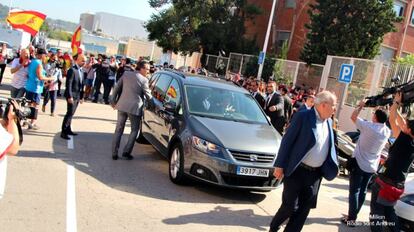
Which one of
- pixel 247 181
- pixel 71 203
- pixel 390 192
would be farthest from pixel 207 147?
pixel 390 192

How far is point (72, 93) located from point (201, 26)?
22708 mm

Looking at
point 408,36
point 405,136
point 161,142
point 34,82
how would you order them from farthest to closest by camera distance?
point 408,36, point 34,82, point 161,142, point 405,136

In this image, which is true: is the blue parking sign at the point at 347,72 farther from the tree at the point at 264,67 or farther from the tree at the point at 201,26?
the tree at the point at 201,26

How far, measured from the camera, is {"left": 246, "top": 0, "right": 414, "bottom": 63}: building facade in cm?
3189

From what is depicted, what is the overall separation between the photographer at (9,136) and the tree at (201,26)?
1105 inches

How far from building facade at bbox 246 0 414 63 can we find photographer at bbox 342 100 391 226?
25317 mm

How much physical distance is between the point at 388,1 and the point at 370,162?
20.8m

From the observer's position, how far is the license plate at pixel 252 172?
6.57 meters

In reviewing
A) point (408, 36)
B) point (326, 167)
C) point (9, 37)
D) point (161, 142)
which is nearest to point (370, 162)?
point (326, 167)

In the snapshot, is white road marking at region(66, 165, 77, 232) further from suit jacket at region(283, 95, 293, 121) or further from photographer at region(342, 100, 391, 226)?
suit jacket at region(283, 95, 293, 121)

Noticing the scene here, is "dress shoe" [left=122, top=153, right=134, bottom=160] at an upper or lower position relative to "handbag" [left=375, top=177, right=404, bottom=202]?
lower

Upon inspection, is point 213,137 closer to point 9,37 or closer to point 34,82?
point 34,82

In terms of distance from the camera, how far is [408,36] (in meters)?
32.8

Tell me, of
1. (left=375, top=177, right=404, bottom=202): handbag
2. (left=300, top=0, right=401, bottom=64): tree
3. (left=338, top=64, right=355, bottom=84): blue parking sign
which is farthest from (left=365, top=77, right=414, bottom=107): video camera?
(left=300, top=0, right=401, bottom=64): tree
